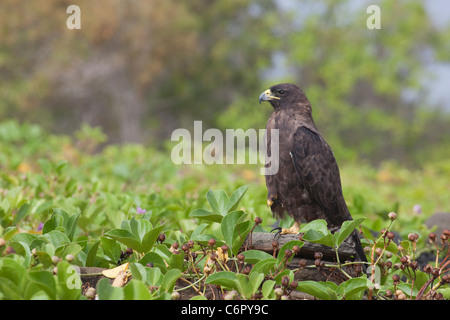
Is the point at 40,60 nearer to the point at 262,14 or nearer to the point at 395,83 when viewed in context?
the point at 262,14

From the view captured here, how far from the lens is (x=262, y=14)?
1101 inches

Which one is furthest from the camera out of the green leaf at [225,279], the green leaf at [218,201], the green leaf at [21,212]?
the green leaf at [21,212]

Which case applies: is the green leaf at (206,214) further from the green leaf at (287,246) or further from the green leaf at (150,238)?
the green leaf at (287,246)

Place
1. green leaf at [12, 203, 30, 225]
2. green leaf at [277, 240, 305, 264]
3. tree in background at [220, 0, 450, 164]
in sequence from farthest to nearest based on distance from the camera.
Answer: tree in background at [220, 0, 450, 164] → green leaf at [12, 203, 30, 225] → green leaf at [277, 240, 305, 264]

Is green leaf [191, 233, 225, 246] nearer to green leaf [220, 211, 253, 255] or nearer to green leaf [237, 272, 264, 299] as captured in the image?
green leaf [220, 211, 253, 255]

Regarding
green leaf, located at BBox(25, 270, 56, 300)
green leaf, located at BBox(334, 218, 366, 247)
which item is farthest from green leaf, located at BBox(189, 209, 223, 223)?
green leaf, located at BBox(25, 270, 56, 300)

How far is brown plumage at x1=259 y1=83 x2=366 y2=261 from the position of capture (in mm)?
3428

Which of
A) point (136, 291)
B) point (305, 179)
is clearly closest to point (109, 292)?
point (136, 291)

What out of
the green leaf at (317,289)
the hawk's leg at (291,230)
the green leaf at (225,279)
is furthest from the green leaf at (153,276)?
the hawk's leg at (291,230)

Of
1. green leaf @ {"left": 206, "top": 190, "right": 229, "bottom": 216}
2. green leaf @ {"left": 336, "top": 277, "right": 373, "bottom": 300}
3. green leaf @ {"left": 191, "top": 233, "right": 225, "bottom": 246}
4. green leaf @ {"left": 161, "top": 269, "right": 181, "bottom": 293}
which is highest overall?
green leaf @ {"left": 206, "top": 190, "right": 229, "bottom": 216}

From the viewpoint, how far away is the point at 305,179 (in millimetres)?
3471

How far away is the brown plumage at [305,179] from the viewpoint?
3428 millimetres

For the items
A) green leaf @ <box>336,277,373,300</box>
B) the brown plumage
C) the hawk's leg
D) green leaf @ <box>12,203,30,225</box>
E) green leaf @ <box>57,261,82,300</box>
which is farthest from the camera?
the brown plumage
